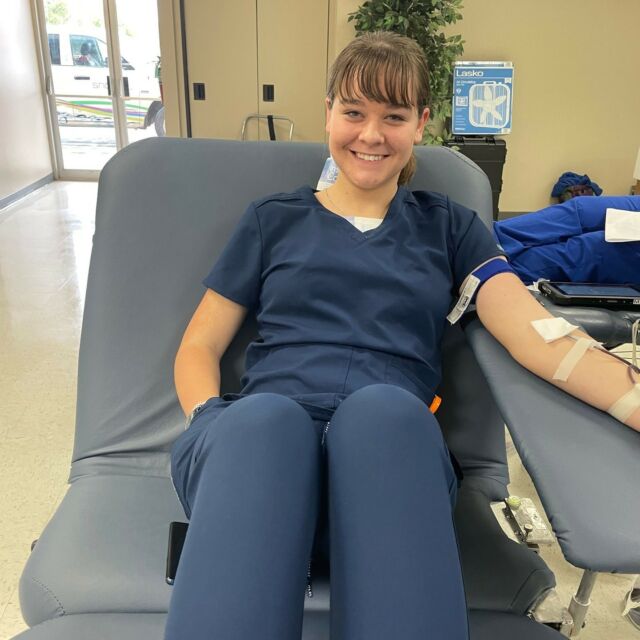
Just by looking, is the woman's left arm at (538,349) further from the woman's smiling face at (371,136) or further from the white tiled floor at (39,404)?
the white tiled floor at (39,404)

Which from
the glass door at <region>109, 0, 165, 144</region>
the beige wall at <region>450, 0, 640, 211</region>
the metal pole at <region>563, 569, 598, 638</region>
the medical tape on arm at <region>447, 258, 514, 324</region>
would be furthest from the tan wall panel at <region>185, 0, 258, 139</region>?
the metal pole at <region>563, 569, 598, 638</region>

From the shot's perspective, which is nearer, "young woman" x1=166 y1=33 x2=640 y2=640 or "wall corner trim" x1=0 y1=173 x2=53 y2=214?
"young woman" x1=166 y1=33 x2=640 y2=640

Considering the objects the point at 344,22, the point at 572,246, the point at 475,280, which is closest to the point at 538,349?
the point at 475,280

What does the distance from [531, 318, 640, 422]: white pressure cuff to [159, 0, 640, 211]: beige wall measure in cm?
330

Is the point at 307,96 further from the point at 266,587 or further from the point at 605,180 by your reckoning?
the point at 266,587

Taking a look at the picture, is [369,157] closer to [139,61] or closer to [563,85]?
[563,85]

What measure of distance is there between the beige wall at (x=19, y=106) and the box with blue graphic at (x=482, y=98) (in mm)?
3448

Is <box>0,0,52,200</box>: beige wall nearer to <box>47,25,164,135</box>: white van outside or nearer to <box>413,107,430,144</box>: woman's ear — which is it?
<box>47,25,164,135</box>: white van outside

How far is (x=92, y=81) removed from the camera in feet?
18.0

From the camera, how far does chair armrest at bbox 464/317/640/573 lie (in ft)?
2.08

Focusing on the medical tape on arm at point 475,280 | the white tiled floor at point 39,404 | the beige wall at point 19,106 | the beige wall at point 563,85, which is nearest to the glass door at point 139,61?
the beige wall at point 19,106

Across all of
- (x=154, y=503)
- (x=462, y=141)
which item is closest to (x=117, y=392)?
(x=154, y=503)

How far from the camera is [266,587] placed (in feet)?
2.19

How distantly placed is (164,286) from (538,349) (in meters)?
0.73
